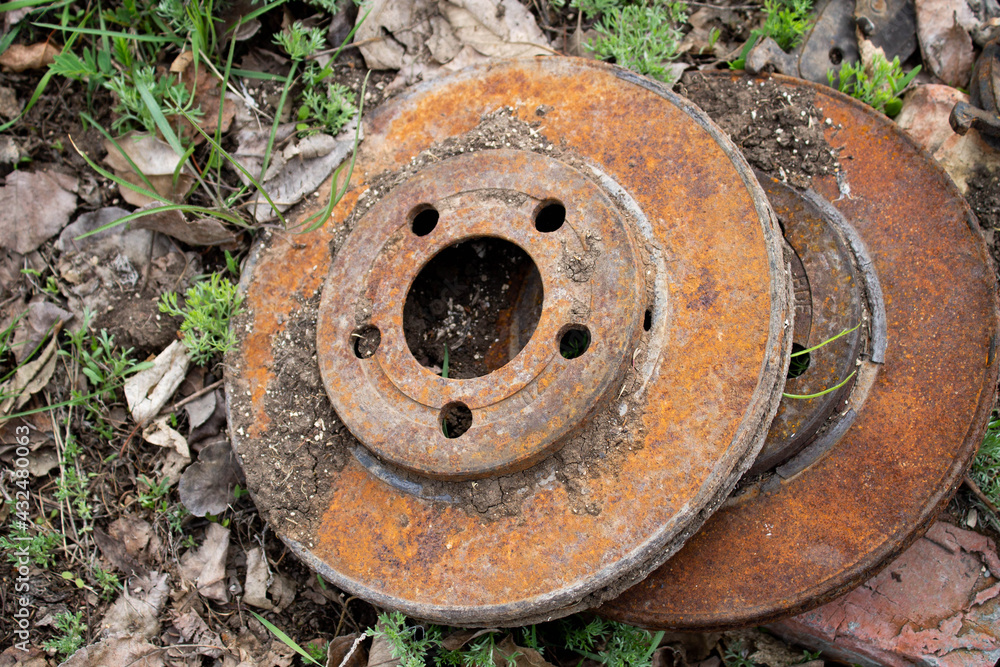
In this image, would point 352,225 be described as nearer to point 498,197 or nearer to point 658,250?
Result: point 498,197

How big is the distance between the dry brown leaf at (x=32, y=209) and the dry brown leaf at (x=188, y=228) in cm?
34

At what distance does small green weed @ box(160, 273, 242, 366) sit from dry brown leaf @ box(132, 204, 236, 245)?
0.55ft

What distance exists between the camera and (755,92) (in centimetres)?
246

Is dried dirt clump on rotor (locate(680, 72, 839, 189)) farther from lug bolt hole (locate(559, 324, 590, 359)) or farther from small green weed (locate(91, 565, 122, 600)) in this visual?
small green weed (locate(91, 565, 122, 600))

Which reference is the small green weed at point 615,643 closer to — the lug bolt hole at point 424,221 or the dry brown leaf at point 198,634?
the dry brown leaf at point 198,634

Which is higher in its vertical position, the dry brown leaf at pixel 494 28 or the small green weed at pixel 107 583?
the dry brown leaf at pixel 494 28

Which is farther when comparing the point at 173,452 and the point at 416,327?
the point at 173,452

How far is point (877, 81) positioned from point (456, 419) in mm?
1865

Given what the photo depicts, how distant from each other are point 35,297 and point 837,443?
8.98 ft

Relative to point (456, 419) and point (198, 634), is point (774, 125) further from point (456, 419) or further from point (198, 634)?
point (198, 634)

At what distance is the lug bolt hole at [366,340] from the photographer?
205cm

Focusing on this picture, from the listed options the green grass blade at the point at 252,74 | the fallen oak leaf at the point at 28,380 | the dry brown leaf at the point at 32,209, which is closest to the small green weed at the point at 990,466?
the green grass blade at the point at 252,74

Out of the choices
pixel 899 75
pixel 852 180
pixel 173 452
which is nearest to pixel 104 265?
pixel 173 452

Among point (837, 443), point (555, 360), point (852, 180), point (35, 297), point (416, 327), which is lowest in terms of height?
point (35, 297)
